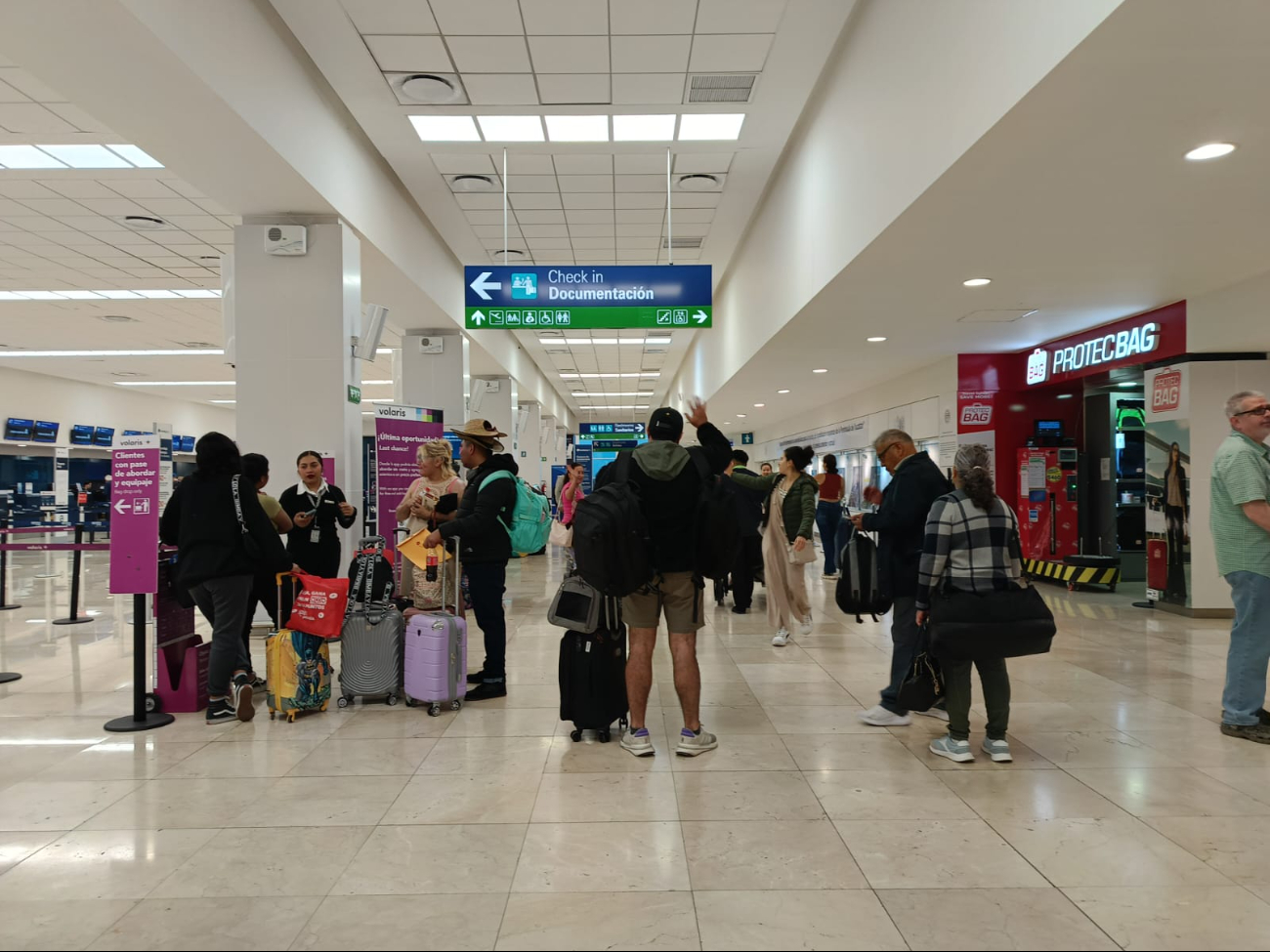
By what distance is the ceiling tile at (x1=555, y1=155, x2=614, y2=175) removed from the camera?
25.8 ft

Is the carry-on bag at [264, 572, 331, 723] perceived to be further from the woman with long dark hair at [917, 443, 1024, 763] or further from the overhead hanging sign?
the overhead hanging sign

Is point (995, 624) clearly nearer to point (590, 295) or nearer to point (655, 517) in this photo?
point (655, 517)

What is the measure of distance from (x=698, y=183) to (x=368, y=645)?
19.8ft

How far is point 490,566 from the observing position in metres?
4.88

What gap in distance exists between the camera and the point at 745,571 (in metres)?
7.62

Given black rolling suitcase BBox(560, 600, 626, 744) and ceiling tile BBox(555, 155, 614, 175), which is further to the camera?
ceiling tile BBox(555, 155, 614, 175)

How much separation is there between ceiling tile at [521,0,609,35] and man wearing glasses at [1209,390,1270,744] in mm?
4495

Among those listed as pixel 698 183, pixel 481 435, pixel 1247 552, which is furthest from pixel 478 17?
pixel 1247 552

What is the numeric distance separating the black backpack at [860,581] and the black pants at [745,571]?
1.44m

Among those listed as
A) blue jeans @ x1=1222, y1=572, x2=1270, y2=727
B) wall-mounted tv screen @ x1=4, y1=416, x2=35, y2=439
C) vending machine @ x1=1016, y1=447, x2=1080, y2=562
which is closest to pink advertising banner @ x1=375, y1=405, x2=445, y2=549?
blue jeans @ x1=1222, y1=572, x2=1270, y2=727

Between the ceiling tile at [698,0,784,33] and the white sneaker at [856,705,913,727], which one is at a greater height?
the ceiling tile at [698,0,784,33]

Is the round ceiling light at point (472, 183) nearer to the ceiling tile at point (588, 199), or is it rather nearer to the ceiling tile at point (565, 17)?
the ceiling tile at point (588, 199)

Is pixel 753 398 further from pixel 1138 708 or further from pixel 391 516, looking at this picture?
pixel 1138 708

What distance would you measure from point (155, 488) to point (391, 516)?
3.35 meters
